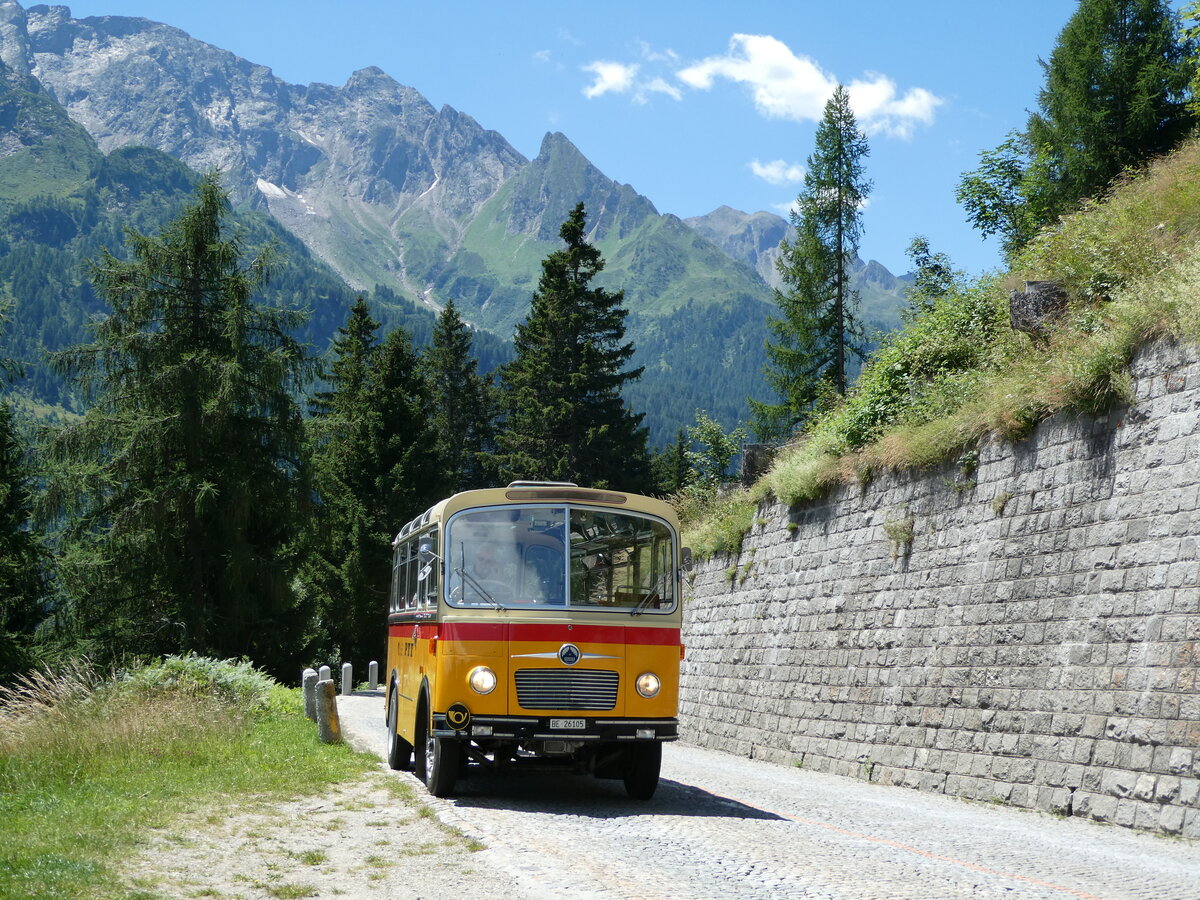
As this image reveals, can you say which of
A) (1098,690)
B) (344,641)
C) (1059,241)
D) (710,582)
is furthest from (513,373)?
(1098,690)

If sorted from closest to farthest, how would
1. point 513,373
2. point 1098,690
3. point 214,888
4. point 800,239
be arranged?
1. point 214,888
2. point 1098,690
3. point 800,239
4. point 513,373

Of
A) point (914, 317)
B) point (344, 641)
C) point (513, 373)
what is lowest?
point (344, 641)

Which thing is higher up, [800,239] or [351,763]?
[800,239]

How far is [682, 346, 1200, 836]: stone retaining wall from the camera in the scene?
403 inches

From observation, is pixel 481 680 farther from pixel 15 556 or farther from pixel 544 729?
pixel 15 556

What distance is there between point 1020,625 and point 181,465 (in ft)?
80.4

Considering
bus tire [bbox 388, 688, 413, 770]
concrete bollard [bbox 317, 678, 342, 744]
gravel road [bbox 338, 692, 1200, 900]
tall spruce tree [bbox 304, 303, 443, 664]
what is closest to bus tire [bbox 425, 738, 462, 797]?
gravel road [bbox 338, 692, 1200, 900]

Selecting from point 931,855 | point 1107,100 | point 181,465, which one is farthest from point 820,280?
point 931,855

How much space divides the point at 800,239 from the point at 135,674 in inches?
1159

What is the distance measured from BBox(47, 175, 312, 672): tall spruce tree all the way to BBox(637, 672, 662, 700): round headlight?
838 inches

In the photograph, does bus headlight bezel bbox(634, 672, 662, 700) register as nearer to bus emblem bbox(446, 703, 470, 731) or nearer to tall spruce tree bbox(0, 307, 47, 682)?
bus emblem bbox(446, 703, 470, 731)

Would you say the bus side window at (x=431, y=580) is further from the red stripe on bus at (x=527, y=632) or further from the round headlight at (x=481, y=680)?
the round headlight at (x=481, y=680)

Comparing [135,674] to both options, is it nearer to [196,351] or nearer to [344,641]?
[196,351]

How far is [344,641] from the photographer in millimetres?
47688
